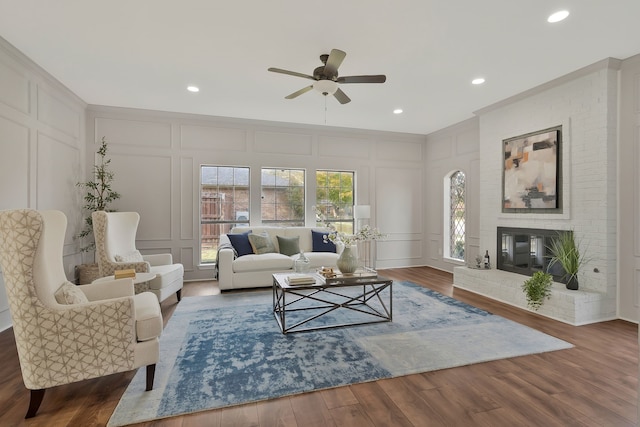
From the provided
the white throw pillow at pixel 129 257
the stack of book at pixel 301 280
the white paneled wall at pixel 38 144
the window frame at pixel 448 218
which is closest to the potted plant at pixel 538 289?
the window frame at pixel 448 218

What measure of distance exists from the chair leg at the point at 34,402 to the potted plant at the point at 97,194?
317cm

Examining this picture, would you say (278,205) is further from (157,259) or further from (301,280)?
(301,280)

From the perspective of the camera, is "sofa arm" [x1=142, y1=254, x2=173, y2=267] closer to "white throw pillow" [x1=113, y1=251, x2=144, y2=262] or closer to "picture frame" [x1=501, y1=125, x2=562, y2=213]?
"white throw pillow" [x1=113, y1=251, x2=144, y2=262]

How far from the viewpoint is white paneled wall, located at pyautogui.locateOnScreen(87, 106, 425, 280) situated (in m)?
4.95

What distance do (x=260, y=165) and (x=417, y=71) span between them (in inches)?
124

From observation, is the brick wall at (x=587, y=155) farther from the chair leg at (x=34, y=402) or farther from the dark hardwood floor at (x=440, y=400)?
the chair leg at (x=34, y=402)

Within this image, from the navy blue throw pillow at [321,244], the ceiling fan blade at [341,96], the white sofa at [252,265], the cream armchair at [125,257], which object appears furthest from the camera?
the navy blue throw pillow at [321,244]

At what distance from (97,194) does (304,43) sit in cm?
411

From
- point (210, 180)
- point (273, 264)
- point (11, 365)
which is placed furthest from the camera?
point (210, 180)

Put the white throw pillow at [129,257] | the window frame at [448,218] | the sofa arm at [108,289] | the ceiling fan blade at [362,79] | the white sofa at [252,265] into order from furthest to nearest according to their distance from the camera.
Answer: the window frame at [448,218] < the white sofa at [252,265] < the white throw pillow at [129,257] < the ceiling fan blade at [362,79] < the sofa arm at [108,289]

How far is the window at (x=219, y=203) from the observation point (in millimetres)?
5395

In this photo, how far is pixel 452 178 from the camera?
6.12 metres

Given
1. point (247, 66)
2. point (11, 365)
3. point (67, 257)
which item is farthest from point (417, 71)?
point (67, 257)

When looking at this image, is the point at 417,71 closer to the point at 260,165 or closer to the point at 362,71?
the point at 362,71
